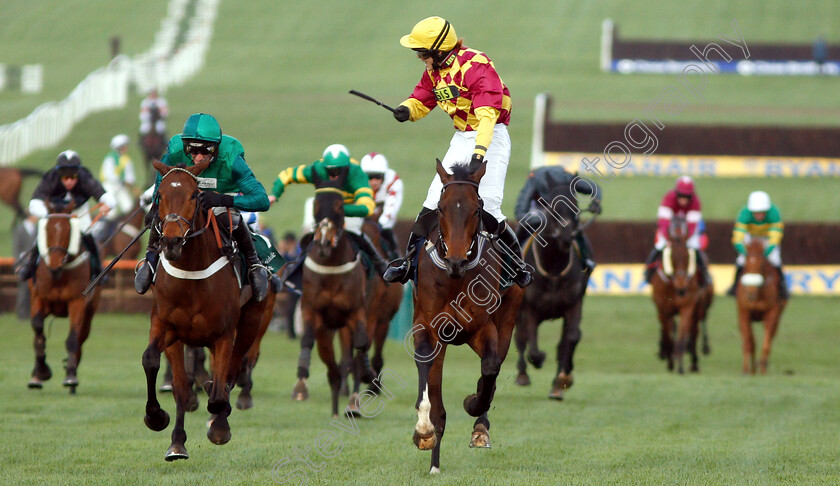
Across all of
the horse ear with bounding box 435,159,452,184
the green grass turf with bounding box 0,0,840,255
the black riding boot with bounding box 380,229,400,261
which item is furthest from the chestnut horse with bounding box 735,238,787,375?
the green grass turf with bounding box 0,0,840,255

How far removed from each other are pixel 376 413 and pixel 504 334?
9.64ft

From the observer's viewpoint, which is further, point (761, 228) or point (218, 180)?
point (761, 228)

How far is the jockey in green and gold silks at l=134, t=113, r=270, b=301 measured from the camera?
24.1 feet

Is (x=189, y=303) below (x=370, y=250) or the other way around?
below

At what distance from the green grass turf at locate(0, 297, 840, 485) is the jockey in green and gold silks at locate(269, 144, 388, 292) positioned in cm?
134

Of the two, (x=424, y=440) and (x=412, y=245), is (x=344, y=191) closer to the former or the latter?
(x=412, y=245)

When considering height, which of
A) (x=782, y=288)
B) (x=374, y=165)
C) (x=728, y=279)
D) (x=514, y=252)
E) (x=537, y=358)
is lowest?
(x=537, y=358)

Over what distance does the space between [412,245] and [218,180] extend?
138cm

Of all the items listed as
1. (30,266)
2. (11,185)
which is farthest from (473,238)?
(11,185)

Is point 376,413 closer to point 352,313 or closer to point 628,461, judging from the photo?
point 352,313

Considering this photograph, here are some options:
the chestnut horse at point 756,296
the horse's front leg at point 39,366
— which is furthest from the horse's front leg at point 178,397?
the chestnut horse at point 756,296

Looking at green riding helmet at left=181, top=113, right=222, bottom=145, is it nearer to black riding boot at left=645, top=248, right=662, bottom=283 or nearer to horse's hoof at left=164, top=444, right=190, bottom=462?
horse's hoof at left=164, top=444, right=190, bottom=462

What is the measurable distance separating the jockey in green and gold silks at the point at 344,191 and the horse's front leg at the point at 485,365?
3.22m

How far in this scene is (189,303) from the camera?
725cm
